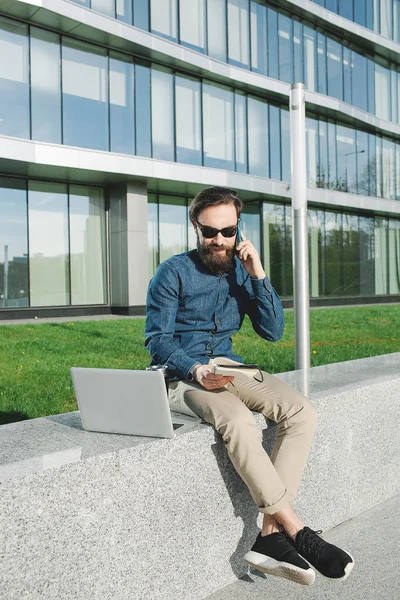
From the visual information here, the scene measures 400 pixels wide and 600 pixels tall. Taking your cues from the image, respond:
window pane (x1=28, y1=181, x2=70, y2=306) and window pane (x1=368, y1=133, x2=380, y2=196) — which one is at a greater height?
window pane (x1=368, y1=133, x2=380, y2=196)

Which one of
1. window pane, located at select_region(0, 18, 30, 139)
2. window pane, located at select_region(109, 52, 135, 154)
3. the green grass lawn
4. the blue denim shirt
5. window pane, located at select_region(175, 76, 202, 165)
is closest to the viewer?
the blue denim shirt

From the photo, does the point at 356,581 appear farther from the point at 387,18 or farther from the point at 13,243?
the point at 387,18

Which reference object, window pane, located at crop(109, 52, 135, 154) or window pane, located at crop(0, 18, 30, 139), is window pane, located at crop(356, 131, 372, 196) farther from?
window pane, located at crop(0, 18, 30, 139)

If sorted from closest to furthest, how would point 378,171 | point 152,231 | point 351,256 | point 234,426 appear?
point 234,426 < point 152,231 < point 351,256 < point 378,171

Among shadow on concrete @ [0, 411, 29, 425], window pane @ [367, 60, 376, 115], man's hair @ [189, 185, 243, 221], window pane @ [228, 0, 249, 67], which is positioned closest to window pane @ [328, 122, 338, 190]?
window pane @ [367, 60, 376, 115]

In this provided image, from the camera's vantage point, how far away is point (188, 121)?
82.6 feet

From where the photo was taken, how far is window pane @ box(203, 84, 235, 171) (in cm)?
2580

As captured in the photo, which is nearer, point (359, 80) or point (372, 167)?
point (359, 80)

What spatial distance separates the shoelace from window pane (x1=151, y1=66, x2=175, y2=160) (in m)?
22.0

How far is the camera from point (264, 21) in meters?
27.8

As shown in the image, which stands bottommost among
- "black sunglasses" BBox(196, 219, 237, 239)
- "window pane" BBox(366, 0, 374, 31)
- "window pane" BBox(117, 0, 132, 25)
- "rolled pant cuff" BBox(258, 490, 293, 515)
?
"rolled pant cuff" BBox(258, 490, 293, 515)

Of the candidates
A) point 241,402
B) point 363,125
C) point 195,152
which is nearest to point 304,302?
point 241,402

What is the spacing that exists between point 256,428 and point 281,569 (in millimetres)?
675

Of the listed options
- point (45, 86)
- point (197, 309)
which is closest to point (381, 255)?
point (45, 86)
